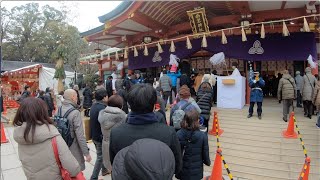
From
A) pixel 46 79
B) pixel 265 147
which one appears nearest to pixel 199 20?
pixel 265 147

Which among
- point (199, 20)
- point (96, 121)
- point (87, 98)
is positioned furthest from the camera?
point (87, 98)

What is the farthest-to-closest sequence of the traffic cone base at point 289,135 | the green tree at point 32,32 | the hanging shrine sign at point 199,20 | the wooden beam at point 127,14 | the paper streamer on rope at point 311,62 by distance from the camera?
the green tree at point 32,32, the wooden beam at point 127,14, the hanging shrine sign at point 199,20, the paper streamer on rope at point 311,62, the traffic cone base at point 289,135

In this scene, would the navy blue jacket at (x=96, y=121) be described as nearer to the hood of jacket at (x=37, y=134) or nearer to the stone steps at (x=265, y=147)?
the hood of jacket at (x=37, y=134)

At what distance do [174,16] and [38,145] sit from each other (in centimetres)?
1116

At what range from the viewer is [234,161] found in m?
6.29

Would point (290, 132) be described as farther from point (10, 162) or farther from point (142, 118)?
point (10, 162)

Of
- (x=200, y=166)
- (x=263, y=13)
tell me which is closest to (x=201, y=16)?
(x=263, y=13)

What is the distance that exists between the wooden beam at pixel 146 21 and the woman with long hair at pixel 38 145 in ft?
29.9

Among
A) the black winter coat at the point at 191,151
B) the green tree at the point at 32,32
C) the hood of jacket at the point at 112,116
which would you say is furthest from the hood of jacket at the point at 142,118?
the green tree at the point at 32,32

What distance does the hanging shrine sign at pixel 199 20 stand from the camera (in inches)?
419

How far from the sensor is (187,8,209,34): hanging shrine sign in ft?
34.9

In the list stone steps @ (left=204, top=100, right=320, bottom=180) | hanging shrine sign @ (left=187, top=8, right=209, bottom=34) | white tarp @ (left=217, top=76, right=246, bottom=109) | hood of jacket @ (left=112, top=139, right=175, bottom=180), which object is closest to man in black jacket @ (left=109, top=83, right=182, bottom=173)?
hood of jacket @ (left=112, top=139, right=175, bottom=180)

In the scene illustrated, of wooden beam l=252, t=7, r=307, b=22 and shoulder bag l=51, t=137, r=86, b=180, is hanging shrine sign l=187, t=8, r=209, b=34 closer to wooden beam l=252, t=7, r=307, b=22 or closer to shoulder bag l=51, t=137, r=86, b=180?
wooden beam l=252, t=7, r=307, b=22

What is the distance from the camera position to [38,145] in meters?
2.57
